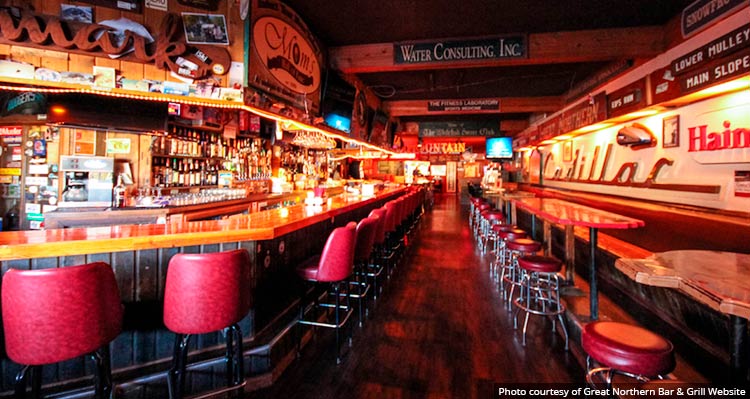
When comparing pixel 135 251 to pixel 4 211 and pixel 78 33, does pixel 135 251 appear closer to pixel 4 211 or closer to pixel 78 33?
pixel 78 33

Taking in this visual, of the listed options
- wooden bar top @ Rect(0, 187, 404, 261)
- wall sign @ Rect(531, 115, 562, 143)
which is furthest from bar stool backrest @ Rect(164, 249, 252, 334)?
wall sign @ Rect(531, 115, 562, 143)

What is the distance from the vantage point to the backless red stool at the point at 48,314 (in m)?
1.46

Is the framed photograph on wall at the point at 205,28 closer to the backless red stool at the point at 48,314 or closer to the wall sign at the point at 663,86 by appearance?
the backless red stool at the point at 48,314

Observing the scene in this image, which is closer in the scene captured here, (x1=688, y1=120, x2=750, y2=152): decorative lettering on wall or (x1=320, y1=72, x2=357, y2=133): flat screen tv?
(x1=688, y1=120, x2=750, y2=152): decorative lettering on wall

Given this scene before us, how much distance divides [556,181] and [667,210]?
5.03 metres

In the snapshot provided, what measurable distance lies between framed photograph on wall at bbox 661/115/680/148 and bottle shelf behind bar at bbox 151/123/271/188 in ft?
22.0

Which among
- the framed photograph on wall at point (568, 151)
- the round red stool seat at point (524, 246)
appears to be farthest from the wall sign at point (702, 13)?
the framed photograph on wall at point (568, 151)

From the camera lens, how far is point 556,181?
8359 millimetres

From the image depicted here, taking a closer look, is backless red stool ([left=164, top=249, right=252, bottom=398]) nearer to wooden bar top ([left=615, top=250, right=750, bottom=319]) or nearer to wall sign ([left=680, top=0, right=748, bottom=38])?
wooden bar top ([left=615, top=250, right=750, bottom=319])

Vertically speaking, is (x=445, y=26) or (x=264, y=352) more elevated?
(x=445, y=26)

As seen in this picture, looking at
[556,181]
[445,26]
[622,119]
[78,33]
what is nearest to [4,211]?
[78,33]

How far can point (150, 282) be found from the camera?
87.6 inches

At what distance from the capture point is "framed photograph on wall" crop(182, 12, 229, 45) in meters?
3.19

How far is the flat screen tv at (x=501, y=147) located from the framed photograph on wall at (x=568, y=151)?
326cm
